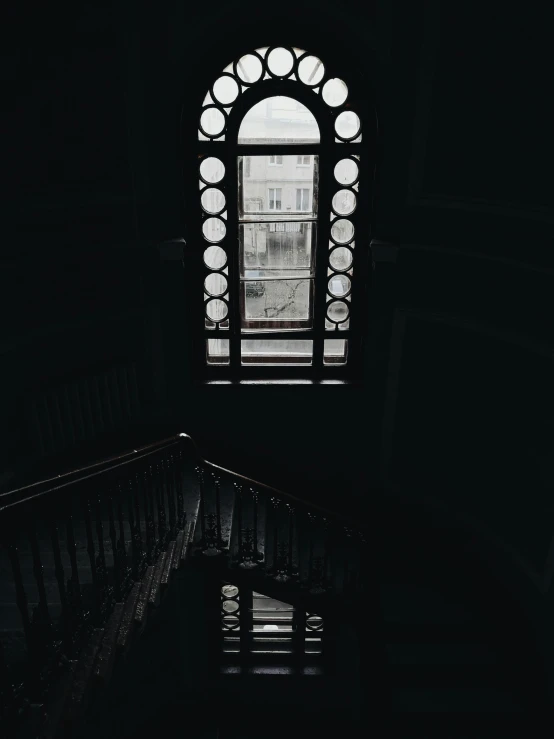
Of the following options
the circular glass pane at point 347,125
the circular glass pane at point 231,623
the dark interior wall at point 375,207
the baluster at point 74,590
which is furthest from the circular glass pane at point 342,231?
the circular glass pane at point 231,623

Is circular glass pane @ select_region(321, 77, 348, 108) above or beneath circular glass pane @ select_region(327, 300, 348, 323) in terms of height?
above

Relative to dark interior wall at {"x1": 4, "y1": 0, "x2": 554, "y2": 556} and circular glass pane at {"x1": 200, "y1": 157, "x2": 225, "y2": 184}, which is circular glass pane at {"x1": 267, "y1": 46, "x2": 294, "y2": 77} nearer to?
dark interior wall at {"x1": 4, "y1": 0, "x2": 554, "y2": 556}

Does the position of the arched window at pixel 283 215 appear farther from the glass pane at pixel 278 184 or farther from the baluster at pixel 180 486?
the baluster at pixel 180 486

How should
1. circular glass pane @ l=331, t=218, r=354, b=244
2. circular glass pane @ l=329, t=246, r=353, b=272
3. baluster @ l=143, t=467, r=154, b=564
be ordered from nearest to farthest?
baluster @ l=143, t=467, r=154, b=564 < circular glass pane @ l=331, t=218, r=354, b=244 < circular glass pane @ l=329, t=246, r=353, b=272

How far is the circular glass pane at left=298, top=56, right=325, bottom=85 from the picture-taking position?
17.9 feet

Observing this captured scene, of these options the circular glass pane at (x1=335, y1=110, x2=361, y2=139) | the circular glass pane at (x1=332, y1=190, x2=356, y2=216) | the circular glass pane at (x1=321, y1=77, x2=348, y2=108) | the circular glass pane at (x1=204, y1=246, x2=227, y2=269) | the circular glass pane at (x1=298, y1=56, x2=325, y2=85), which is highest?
the circular glass pane at (x1=298, y1=56, x2=325, y2=85)

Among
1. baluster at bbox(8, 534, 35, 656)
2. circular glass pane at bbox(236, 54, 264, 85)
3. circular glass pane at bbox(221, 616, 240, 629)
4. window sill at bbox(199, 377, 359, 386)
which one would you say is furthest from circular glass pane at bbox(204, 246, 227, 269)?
circular glass pane at bbox(221, 616, 240, 629)

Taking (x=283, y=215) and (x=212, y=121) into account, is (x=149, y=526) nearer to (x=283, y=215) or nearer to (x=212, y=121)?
(x=283, y=215)

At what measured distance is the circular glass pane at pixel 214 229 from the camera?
598cm

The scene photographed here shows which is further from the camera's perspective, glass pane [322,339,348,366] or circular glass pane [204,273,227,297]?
glass pane [322,339,348,366]

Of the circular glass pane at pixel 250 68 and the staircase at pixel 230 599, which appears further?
the circular glass pane at pixel 250 68

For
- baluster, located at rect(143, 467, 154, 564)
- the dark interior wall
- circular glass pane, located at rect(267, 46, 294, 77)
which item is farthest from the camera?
circular glass pane, located at rect(267, 46, 294, 77)

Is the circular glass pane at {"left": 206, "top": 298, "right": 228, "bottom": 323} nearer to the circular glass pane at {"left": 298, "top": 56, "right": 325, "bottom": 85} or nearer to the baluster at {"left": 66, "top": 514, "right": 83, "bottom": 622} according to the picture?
the circular glass pane at {"left": 298, "top": 56, "right": 325, "bottom": 85}

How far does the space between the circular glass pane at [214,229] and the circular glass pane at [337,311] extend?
4.05ft
